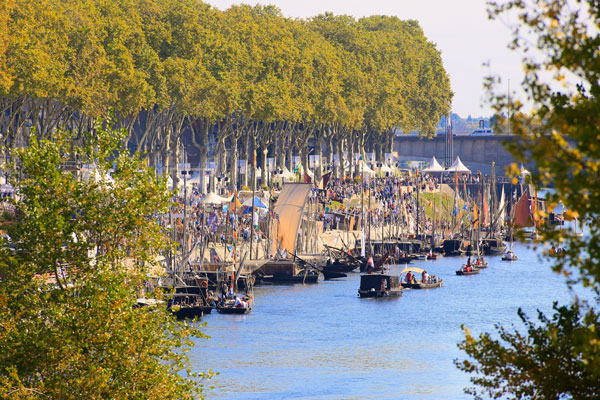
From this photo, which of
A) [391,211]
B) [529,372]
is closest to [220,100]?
[391,211]

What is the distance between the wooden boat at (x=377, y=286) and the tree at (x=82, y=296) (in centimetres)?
6550

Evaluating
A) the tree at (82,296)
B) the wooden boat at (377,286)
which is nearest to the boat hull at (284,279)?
the wooden boat at (377,286)

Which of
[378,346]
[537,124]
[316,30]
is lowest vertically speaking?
[378,346]

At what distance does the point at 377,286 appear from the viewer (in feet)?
323

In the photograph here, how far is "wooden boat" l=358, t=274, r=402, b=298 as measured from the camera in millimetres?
98500

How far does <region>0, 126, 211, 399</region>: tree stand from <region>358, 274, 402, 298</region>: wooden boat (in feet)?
215

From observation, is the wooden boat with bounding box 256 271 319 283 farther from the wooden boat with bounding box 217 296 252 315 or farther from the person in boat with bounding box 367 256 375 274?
the wooden boat with bounding box 217 296 252 315

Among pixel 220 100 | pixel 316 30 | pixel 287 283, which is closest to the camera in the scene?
pixel 287 283

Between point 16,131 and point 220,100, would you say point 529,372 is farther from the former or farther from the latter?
point 220,100

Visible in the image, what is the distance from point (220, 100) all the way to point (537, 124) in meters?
109

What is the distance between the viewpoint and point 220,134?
Result: 13200cm

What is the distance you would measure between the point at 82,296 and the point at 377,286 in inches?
2697

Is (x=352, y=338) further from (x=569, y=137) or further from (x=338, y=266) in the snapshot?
(x=569, y=137)

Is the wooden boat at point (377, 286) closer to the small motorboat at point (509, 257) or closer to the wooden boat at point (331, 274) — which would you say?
the wooden boat at point (331, 274)
